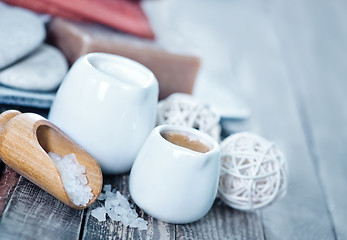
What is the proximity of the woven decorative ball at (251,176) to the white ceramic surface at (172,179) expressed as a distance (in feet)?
0.17

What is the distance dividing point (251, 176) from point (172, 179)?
0.39 feet

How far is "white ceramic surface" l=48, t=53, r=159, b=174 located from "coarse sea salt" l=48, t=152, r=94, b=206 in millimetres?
29

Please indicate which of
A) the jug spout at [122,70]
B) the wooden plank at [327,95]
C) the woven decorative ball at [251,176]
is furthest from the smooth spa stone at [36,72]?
the wooden plank at [327,95]

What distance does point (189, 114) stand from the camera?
0.66 m

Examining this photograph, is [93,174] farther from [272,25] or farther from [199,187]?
[272,25]

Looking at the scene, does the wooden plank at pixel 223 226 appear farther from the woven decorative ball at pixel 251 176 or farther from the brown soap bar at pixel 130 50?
the brown soap bar at pixel 130 50

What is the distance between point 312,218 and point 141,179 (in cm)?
32

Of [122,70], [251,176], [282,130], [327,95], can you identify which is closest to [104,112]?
[122,70]

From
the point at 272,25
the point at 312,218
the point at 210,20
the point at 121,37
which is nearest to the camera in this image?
the point at 312,218

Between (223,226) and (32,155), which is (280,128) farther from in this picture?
(32,155)

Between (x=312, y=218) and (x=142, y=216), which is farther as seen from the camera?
(x=312, y=218)

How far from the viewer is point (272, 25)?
182cm

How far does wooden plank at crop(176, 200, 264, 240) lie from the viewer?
0.54 m

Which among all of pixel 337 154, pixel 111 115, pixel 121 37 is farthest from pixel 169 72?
pixel 337 154
